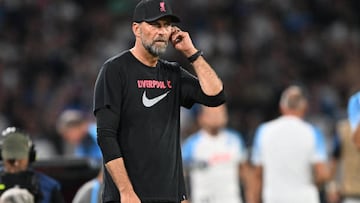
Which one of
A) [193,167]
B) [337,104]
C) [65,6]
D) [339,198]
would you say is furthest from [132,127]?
[65,6]

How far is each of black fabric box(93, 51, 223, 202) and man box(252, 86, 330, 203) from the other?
3667mm

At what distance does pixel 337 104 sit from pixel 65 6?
16.6ft

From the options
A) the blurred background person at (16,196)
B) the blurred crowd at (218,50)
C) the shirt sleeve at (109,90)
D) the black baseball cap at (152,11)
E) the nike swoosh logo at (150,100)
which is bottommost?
the blurred background person at (16,196)

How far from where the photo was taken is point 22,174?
25.3ft

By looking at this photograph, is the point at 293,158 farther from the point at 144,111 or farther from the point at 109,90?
the point at 109,90

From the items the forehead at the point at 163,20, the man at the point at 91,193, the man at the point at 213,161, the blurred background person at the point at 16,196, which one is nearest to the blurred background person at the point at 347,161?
the man at the point at 213,161

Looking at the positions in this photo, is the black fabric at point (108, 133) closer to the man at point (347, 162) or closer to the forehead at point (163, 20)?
the forehead at point (163, 20)

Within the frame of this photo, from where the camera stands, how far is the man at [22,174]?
7645 mm

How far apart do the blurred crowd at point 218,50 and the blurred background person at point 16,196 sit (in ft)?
31.5

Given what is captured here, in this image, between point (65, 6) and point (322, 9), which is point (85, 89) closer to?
point (65, 6)

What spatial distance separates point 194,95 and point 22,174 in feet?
4.80

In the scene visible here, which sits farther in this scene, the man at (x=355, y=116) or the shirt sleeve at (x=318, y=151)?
the shirt sleeve at (x=318, y=151)

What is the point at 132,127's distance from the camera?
6840 mm

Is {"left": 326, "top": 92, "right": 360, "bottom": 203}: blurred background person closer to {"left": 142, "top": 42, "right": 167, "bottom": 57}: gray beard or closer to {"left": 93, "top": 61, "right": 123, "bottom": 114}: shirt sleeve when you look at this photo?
{"left": 142, "top": 42, "right": 167, "bottom": 57}: gray beard
